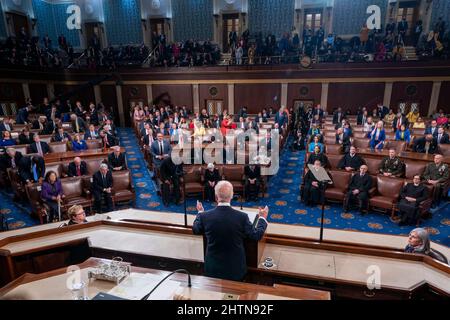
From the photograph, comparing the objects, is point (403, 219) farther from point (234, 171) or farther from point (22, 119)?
point (22, 119)

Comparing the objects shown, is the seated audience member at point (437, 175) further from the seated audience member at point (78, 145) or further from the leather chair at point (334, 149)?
the seated audience member at point (78, 145)

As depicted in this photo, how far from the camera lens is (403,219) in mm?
5684

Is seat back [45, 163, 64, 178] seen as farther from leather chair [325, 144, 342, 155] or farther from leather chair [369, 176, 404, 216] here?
leather chair [369, 176, 404, 216]

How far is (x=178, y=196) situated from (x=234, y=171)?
145cm

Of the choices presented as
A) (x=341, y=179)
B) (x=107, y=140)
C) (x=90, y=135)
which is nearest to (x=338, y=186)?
(x=341, y=179)

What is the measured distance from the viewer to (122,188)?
6633 mm

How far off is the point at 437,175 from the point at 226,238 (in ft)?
19.6

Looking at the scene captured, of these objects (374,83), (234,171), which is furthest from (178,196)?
(374,83)

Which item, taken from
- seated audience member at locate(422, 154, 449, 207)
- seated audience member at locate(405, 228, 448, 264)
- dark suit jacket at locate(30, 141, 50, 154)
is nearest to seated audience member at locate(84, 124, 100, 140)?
dark suit jacket at locate(30, 141, 50, 154)

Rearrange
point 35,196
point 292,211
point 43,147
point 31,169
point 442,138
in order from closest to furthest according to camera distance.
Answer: point 35,196 → point 292,211 → point 31,169 → point 43,147 → point 442,138

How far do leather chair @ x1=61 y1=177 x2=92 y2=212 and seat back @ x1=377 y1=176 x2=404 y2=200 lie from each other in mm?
6106

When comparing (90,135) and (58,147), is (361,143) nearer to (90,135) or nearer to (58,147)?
(90,135)

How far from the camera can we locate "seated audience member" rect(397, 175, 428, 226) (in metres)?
5.58

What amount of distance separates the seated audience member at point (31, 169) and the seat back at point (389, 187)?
24.2ft
